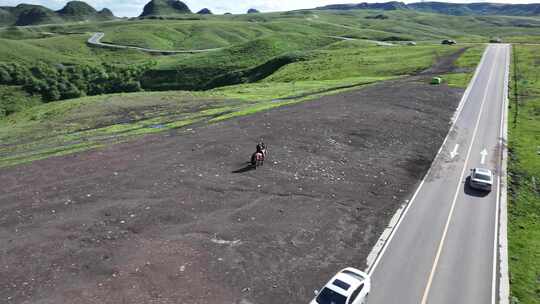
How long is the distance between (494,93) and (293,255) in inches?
2390

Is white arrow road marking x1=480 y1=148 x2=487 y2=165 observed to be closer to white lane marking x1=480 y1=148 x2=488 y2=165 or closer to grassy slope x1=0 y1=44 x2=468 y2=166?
white lane marking x1=480 y1=148 x2=488 y2=165

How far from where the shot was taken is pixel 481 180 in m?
30.9

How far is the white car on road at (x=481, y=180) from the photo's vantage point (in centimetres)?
3064

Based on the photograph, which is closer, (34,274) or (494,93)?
(34,274)

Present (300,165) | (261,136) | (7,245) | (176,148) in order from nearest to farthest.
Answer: (7,245), (300,165), (176,148), (261,136)

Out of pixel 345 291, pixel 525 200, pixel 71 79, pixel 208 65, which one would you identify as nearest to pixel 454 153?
pixel 525 200

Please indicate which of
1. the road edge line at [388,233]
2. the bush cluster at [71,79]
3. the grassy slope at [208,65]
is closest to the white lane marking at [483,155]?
the road edge line at [388,233]

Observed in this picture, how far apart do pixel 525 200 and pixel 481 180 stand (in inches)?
137

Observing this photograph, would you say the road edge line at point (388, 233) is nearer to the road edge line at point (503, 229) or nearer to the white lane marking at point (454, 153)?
the white lane marking at point (454, 153)

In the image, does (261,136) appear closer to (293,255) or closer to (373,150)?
(373,150)

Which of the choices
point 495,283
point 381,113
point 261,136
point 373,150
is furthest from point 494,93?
point 495,283

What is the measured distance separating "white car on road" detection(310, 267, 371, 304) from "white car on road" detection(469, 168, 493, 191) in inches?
723

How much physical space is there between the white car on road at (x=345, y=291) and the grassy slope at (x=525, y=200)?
316 inches

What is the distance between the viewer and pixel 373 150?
3969cm
